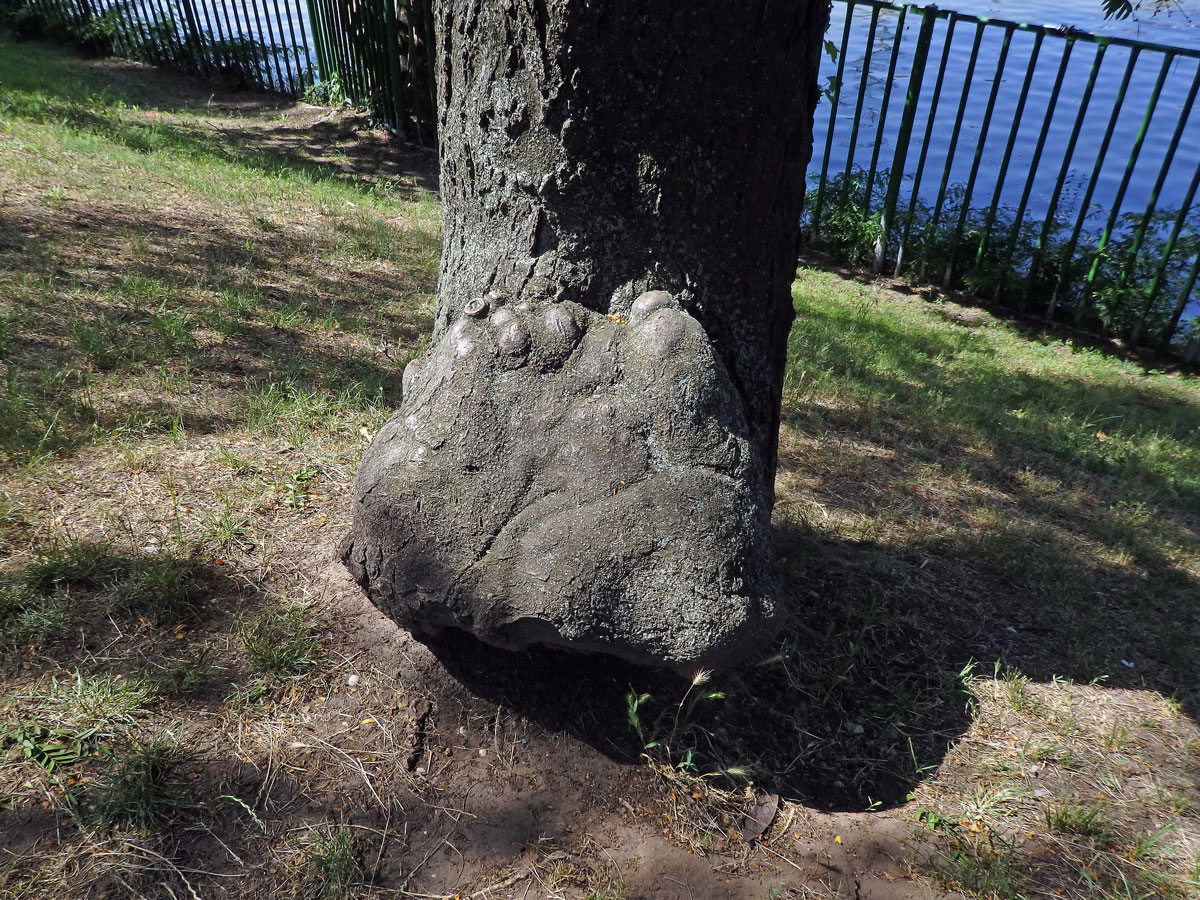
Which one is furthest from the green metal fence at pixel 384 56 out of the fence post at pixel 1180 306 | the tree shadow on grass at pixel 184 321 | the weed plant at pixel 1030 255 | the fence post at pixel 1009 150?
the fence post at pixel 1180 306

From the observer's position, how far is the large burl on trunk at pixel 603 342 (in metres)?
1.90

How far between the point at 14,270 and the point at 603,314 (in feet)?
11.5

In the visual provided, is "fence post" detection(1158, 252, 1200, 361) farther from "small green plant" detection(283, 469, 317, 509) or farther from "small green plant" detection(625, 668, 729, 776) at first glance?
"small green plant" detection(283, 469, 317, 509)

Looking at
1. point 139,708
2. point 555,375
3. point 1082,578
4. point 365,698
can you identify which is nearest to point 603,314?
point 555,375

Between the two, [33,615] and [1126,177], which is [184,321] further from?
[1126,177]

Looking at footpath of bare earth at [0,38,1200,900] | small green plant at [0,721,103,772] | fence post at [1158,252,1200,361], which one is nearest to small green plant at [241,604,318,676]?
footpath of bare earth at [0,38,1200,900]

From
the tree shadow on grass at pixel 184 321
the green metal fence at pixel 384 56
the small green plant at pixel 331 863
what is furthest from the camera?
the green metal fence at pixel 384 56

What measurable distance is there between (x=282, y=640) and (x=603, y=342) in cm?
121

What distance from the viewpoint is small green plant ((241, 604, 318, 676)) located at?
2.16 metres

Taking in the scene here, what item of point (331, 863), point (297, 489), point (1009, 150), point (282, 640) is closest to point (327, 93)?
point (1009, 150)

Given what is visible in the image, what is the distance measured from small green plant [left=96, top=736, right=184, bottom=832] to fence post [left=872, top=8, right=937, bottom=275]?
22.4 feet

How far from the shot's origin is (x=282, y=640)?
2230 mm

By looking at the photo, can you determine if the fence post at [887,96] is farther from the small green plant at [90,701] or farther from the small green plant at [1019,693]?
the small green plant at [90,701]

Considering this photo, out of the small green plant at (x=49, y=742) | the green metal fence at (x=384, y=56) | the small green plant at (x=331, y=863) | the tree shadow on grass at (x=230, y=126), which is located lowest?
the small green plant at (x=331, y=863)
